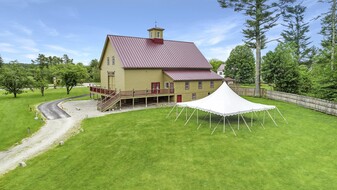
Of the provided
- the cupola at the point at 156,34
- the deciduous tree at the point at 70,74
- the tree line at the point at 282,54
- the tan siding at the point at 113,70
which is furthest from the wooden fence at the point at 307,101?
the deciduous tree at the point at 70,74

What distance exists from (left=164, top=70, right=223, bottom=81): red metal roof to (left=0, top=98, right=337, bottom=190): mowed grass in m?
11.4

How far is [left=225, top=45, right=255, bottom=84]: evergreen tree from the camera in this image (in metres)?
55.8

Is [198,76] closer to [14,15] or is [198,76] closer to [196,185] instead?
[196,185]

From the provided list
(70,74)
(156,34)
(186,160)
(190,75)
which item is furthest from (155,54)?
(186,160)

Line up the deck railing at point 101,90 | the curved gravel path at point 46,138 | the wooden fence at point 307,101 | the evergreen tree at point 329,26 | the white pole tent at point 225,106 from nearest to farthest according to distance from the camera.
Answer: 1. the curved gravel path at point 46,138
2. the white pole tent at point 225,106
3. the wooden fence at point 307,101
4. the deck railing at point 101,90
5. the evergreen tree at point 329,26

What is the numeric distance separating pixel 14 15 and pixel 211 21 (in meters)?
27.8

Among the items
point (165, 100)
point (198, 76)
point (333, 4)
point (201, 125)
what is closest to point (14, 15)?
point (165, 100)

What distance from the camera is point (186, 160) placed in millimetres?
11562

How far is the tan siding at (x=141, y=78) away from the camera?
26.5 meters

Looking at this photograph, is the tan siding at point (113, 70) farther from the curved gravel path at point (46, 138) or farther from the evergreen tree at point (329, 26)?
the evergreen tree at point (329, 26)

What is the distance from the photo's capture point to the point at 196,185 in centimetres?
923

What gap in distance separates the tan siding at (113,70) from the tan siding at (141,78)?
72 cm

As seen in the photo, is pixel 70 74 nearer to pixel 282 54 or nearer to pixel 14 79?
pixel 14 79

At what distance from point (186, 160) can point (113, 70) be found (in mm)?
20217
